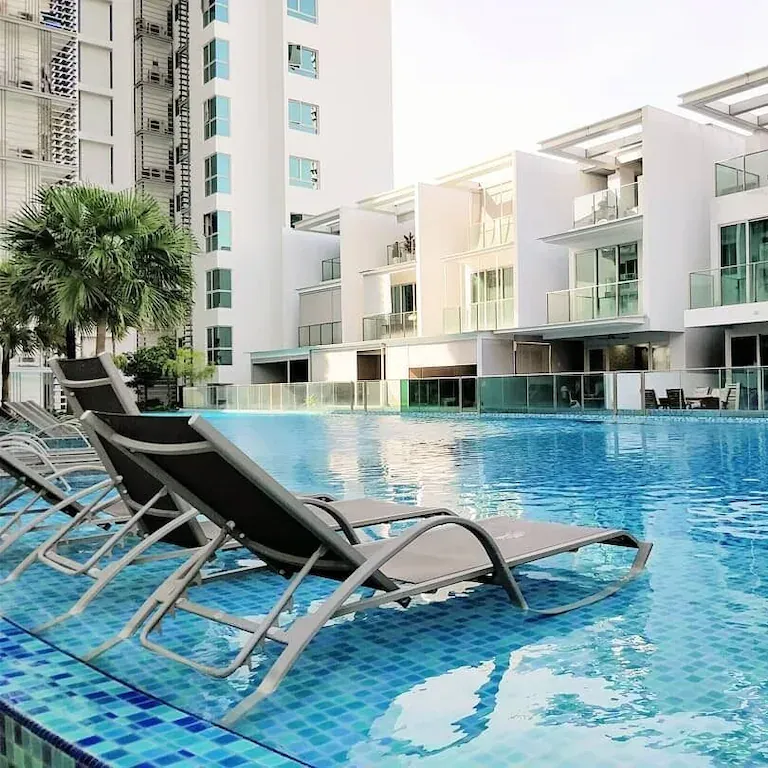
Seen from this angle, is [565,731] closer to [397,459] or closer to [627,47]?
[397,459]

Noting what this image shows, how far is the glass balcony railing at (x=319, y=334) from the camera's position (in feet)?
138

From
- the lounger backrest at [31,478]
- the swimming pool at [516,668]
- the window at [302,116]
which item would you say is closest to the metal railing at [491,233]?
the window at [302,116]

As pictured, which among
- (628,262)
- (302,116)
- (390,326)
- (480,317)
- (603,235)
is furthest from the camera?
(302,116)

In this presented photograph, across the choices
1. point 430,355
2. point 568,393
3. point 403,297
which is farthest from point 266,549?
point 403,297

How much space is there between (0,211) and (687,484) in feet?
115

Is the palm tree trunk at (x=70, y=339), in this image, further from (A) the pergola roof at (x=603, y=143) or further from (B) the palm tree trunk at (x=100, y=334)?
(A) the pergola roof at (x=603, y=143)

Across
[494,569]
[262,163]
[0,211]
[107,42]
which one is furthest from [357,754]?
[107,42]

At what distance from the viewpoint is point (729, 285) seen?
25203 mm

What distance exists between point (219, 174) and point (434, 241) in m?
14.8

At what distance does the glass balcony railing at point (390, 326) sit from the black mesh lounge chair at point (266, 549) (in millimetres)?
32625

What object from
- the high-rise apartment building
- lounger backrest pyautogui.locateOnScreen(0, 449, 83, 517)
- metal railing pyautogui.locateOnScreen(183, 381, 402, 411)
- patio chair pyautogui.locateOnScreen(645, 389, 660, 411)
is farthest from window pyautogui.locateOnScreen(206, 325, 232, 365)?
lounger backrest pyautogui.locateOnScreen(0, 449, 83, 517)

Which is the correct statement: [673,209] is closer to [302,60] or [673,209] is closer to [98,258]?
[98,258]

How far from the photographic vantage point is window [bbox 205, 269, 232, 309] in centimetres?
4444

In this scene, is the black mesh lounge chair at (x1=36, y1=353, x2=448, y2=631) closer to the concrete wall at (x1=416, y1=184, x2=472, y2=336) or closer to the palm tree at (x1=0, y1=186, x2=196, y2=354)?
the palm tree at (x1=0, y1=186, x2=196, y2=354)
